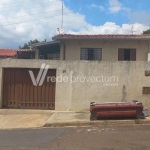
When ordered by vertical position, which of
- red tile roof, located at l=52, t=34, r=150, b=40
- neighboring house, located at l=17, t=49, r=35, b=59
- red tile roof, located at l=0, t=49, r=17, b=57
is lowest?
neighboring house, located at l=17, t=49, r=35, b=59

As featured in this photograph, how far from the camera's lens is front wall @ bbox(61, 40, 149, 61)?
650 inches

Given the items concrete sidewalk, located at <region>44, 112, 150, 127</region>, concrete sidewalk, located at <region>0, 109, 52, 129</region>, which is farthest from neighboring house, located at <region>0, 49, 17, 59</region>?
concrete sidewalk, located at <region>44, 112, 150, 127</region>

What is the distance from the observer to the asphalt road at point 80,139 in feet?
20.9

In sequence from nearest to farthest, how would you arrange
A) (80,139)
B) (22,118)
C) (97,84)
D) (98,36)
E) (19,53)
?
(80,139) < (22,118) < (97,84) < (98,36) < (19,53)

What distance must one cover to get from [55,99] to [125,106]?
359 cm

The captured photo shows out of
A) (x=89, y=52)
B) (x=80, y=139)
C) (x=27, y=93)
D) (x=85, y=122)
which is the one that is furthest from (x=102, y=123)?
(x=89, y=52)

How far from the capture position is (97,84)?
12.1 m

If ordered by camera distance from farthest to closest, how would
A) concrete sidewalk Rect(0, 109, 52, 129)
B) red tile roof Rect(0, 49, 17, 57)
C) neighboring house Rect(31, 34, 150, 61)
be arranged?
red tile roof Rect(0, 49, 17, 57)
neighboring house Rect(31, 34, 150, 61)
concrete sidewalk Rect(0, 109, 52, 129)

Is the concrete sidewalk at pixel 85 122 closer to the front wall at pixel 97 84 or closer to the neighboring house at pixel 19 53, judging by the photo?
the front wall at pixel 97 84

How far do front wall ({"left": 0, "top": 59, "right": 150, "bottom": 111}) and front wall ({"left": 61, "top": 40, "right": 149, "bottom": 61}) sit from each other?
4.45m

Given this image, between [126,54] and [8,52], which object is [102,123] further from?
[8,52]

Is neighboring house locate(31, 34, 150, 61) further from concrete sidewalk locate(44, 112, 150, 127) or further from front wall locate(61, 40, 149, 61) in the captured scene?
concrete sidewalk locate(44, 112, 150, 127)

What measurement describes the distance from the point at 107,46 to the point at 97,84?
5.14 m

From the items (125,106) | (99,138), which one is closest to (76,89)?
(125,106)
